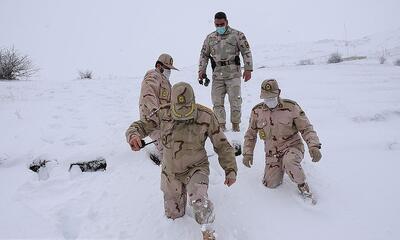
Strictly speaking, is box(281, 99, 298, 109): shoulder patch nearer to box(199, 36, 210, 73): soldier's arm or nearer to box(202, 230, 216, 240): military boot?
box(202, 230, 216, 240): military boot

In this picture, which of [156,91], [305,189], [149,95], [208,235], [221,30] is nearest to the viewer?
[208,235]

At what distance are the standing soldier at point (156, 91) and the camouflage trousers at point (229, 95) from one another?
1.22 meters

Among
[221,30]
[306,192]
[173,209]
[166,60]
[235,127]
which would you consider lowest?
[306,192]

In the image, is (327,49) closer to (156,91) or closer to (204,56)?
(204,56)

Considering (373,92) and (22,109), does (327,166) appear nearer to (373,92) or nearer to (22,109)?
(373,92)

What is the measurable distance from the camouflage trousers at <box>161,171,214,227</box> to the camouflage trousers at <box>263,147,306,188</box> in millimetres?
1241

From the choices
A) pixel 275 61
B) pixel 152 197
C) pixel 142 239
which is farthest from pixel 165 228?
pixel 275 61

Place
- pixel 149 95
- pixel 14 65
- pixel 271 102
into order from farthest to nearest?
pixel 14 65
pixel 149 95
pixel 271 102

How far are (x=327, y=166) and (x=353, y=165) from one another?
0.39 m

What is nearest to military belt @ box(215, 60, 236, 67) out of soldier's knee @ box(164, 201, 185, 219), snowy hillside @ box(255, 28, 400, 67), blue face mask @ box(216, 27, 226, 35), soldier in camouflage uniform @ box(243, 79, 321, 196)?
blue face mask @ box(216, 27, 226, 35)

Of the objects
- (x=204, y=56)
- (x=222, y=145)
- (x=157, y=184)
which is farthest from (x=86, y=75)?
(x=222, y=145)

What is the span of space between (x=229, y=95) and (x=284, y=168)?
217 cm

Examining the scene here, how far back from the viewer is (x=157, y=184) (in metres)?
4.92

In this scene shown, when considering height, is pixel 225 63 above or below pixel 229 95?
above
